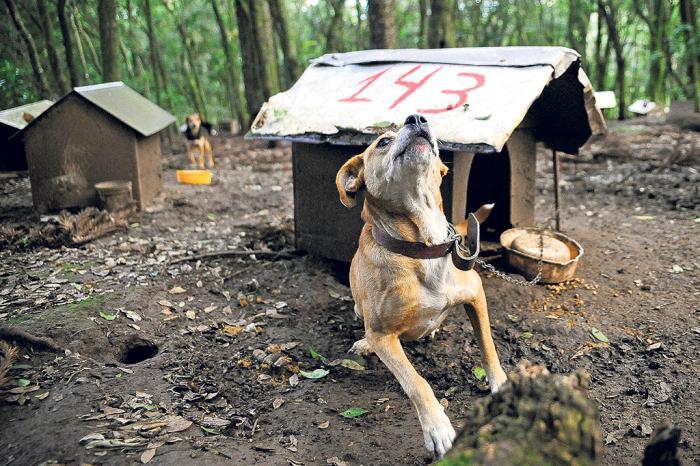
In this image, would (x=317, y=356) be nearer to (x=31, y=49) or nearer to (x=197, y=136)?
(x=197, y=136)

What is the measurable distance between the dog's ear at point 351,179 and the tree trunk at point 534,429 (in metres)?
1.90

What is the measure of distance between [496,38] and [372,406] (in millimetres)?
23526

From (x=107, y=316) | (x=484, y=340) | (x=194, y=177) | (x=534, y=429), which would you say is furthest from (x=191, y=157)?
(x=534, y=429)

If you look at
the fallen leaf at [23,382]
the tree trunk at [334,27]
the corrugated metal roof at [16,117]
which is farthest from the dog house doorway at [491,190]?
the tree trunk at [334,27]

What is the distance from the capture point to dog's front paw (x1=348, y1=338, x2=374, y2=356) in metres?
4.61

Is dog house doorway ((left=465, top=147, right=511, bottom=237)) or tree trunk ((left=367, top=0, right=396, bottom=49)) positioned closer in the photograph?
dog house doorway ((left=465, top=147, right=511, bottom=237))

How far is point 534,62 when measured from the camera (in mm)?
4906

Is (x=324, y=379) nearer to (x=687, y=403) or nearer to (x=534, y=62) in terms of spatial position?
(x=687, y=403)

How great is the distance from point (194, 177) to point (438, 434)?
339 inches

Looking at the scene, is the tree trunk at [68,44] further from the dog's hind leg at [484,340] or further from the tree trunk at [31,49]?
the dog's hind leg at [484,340]

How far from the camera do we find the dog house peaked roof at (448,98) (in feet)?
14.7

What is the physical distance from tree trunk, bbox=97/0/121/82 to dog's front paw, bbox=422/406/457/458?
11139mm

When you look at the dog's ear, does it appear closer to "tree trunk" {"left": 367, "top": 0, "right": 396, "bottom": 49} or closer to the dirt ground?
the dirt ground

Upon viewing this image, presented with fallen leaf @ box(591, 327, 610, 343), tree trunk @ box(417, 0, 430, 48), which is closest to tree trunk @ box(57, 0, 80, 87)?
fallen leaf @ box(591, 327, 610, 343)
